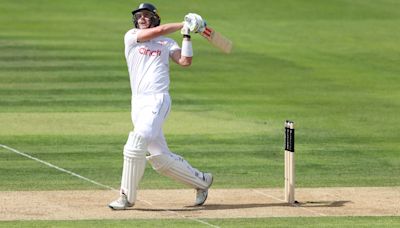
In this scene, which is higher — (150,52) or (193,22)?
(193,22)

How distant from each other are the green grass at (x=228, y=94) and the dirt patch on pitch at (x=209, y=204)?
42cm

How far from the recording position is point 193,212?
13.9 meters

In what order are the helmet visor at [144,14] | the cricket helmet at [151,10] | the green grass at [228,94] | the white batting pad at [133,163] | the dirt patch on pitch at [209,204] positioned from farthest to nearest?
the green grass at [228,94] < the helmet visor at [144,14] < the cricket helmet at [151,10] < the white batting pad at [133,163] < the dirt patch on pitch at [209,204]

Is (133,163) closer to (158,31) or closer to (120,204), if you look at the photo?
(120,204)

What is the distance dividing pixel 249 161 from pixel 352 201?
2956mm

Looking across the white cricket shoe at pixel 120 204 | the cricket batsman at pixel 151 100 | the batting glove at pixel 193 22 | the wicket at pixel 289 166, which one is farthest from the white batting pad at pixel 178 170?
the batting glove at pixel 193 22

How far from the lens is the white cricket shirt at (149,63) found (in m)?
14.2

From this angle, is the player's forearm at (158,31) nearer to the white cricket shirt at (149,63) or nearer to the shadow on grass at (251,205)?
the white cricket shirt at (149,63)

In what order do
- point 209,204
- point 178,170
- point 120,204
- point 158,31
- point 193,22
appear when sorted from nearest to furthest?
point 193,22 < point 120,204 < point 158,31 < point 178,170 < point 209,204

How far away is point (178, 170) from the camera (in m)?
14.3

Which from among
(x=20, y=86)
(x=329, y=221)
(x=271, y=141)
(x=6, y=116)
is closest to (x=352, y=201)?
(x=329, y=221)

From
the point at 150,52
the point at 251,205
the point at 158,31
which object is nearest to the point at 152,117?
the point at 150,52

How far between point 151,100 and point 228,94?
9504mm

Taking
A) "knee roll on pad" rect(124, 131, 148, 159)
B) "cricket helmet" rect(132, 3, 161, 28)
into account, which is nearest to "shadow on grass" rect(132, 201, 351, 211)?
"knee roll on pad" rect(124, 131, 148, 159)
